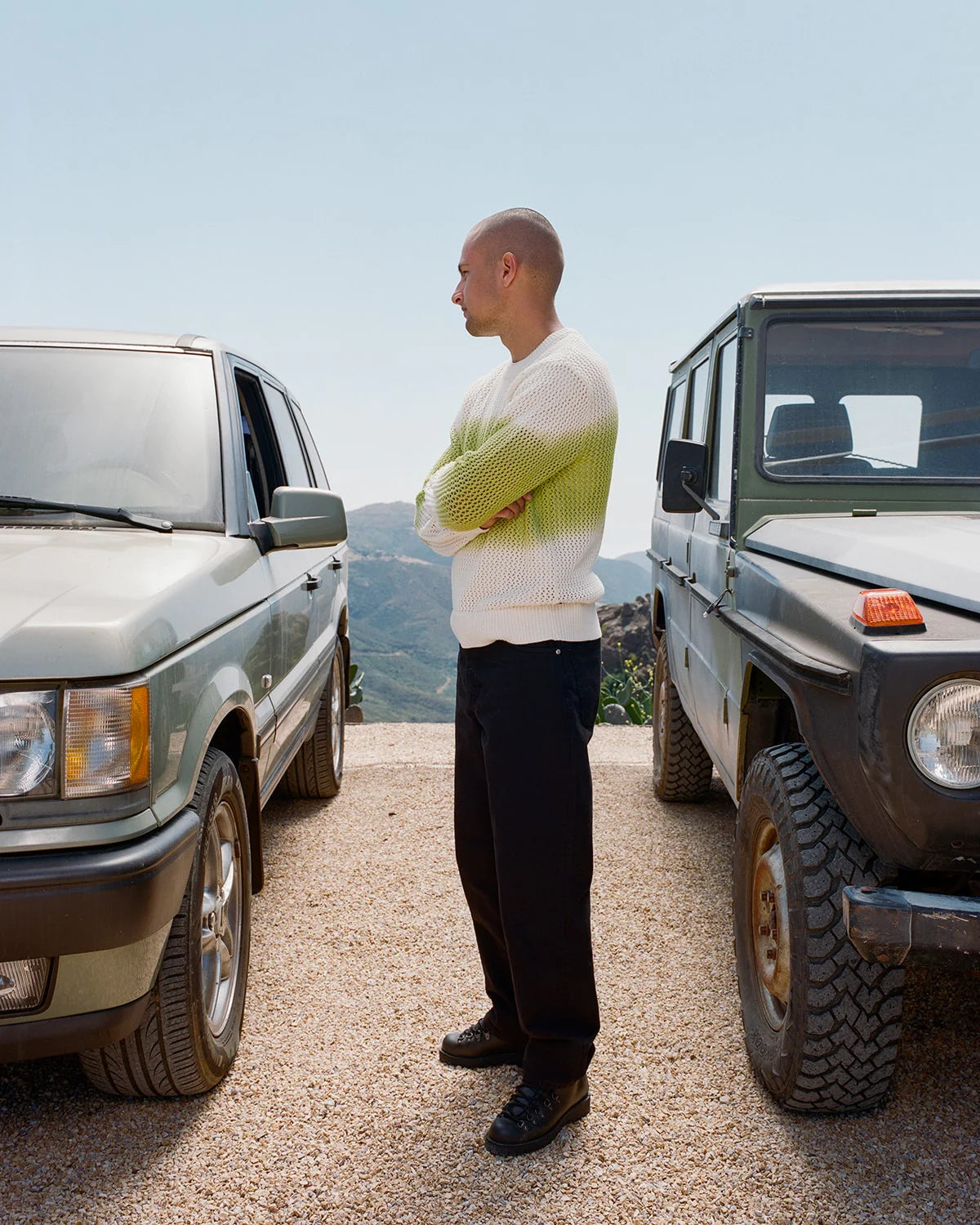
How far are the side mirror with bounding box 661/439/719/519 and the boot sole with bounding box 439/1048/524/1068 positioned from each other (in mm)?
2059

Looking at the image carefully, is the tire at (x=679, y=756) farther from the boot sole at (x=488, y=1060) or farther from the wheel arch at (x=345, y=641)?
the boot sole at (x=488, y=1060)

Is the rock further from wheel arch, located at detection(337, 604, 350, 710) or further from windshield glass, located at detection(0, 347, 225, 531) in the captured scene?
windshield glass, located at detection(0, 347, 225, 531)

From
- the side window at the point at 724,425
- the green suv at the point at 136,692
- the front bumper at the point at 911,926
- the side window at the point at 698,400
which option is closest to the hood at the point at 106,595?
the green suv at the point at 136,692

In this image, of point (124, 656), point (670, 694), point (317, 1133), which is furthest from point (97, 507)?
point (670, 694)

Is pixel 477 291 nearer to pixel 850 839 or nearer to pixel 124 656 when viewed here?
pixel 124 656

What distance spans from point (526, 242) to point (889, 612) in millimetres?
1170

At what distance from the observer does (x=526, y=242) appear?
2.53m

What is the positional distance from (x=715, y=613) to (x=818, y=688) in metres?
1.39

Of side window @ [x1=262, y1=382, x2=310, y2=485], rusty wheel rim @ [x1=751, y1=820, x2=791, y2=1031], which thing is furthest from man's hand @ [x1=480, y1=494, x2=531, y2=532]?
side window @ [x1=262, y1=382, x2=310, y2=485]

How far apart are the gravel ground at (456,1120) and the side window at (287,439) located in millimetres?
2039

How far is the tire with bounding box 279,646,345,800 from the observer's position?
5.78 metres

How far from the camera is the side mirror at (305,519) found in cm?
330

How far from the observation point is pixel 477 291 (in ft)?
8.40

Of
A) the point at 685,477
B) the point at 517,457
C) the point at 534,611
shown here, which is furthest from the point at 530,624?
the point at 685,477
